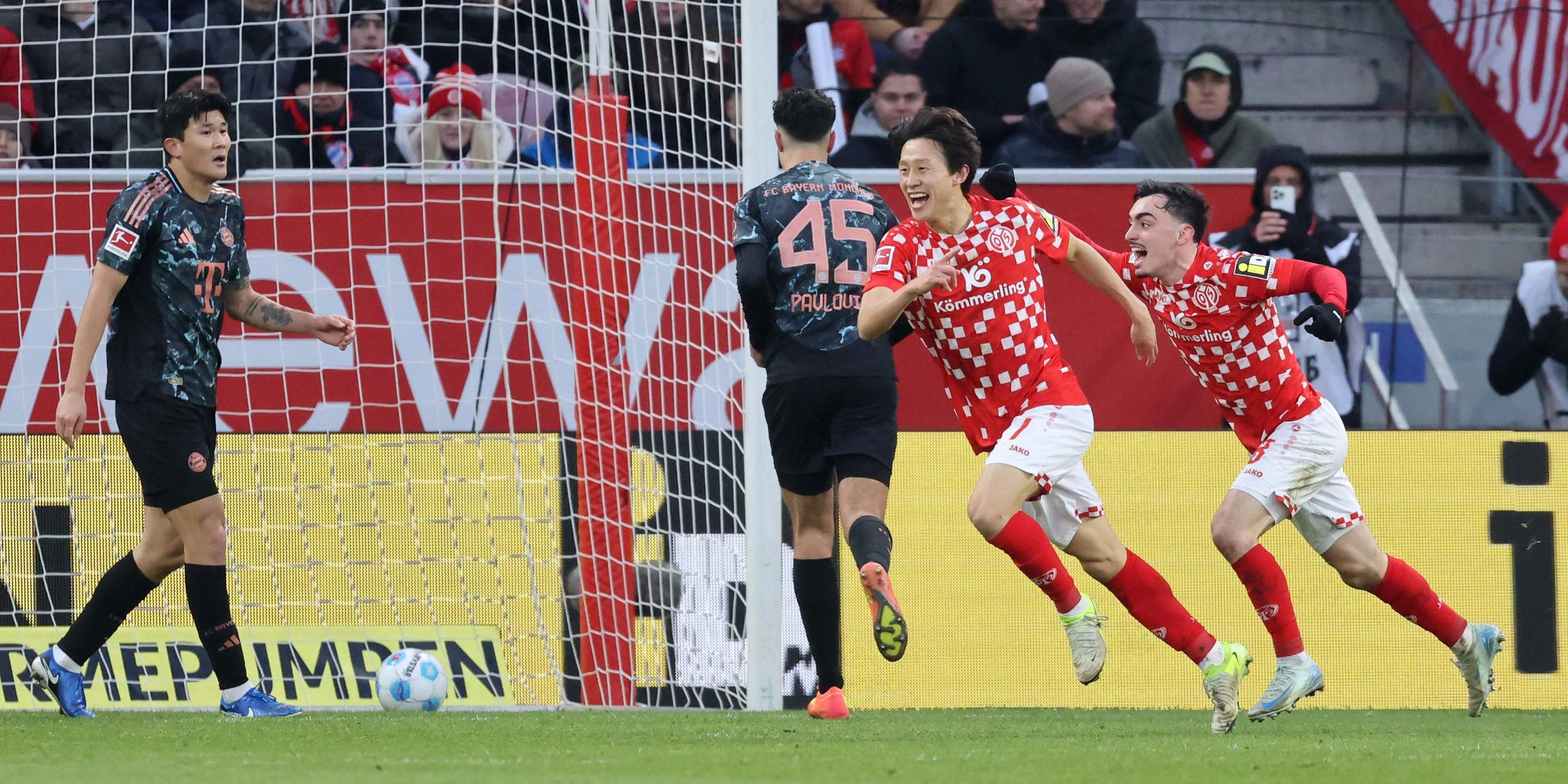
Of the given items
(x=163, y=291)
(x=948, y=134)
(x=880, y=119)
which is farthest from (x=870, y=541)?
(x=880, y=119)

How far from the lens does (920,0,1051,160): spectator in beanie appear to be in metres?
10.0

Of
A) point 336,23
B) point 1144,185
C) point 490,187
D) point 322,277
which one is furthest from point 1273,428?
point 336,23

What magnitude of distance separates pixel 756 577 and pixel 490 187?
2768 mm

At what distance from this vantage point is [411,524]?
24.3 feet

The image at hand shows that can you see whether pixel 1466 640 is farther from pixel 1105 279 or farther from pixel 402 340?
pixel 402 340

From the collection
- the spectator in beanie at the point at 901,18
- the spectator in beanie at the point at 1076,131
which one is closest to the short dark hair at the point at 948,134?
the spectator in beanie at the point at 1076,131

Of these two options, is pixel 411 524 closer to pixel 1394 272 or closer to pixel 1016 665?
Result: pixel 1016 665

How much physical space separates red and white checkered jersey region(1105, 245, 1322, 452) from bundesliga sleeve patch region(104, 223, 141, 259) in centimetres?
318

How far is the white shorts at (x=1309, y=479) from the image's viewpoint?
5988 mm

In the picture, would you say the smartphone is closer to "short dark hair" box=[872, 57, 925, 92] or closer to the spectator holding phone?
the spectator holding phone

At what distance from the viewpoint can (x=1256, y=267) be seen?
5902 mm

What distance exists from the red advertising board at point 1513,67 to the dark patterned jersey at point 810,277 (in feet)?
20.5

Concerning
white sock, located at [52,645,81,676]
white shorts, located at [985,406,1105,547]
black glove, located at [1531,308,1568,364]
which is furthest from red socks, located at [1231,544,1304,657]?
white sock, located at [52,645,81,676]

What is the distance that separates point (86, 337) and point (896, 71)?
205 inches
